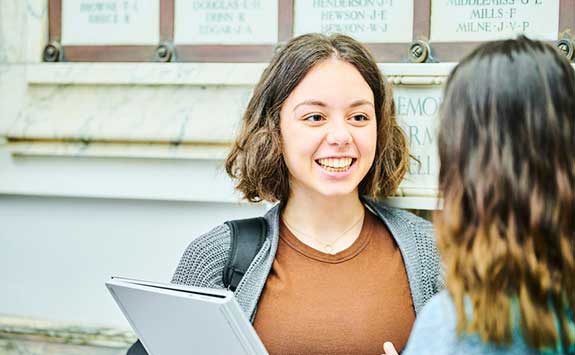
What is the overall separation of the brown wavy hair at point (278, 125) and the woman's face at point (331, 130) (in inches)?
1.7

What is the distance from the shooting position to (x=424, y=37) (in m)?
3.24

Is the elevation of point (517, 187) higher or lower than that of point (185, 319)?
higher

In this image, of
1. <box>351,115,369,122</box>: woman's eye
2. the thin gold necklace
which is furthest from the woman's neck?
<box>351,115,369,122</box>: woman's eye

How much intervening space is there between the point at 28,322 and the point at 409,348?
260 cm

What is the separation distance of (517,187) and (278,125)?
114 centimetres

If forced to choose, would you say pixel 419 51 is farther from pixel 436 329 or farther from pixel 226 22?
pixel 436 329

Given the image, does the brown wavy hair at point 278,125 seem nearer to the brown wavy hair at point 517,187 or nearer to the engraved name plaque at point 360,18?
the engraved name plaque at point 360,18

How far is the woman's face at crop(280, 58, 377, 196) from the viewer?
240cm

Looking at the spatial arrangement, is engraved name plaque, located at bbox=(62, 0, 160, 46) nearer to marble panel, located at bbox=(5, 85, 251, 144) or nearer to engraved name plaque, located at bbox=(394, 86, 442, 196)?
marble panel, located at bbox=(5, 85, 251, 144)

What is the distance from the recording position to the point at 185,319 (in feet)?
6.83

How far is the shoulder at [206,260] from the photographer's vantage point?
7.97 feet

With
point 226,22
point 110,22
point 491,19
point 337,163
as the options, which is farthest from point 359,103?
point 110,22

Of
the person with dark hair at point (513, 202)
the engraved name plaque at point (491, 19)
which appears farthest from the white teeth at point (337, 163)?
the engraved name plaque at point (491, 19)

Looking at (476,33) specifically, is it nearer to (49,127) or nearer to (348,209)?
(348,209)
